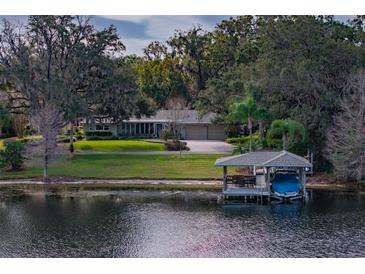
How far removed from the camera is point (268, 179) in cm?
2936

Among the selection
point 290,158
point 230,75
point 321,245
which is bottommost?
point 321,245

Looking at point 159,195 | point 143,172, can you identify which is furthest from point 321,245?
point 143,172

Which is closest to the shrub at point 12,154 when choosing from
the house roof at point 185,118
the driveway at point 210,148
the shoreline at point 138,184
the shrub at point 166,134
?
the shoreline at point 138,184

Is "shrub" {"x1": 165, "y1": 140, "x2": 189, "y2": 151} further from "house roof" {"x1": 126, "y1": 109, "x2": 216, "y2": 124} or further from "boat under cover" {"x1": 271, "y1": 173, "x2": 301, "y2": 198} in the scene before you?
"boat under cover" {"x1": 271, "y1": 173, "x2": 301, "y2": 198}

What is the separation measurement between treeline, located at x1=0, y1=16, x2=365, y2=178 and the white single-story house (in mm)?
2985

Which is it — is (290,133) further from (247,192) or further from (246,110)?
(247,192)

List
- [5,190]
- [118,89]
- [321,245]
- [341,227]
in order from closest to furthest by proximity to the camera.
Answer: [321,245], [341,227], [5,190], [118,89]

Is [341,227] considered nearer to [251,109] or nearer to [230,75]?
[251,109]


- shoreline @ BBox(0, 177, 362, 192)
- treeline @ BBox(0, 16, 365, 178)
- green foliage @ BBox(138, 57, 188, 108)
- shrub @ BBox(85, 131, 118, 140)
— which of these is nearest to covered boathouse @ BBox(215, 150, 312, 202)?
shoreline @ BBox(0, 177, 362, 192)

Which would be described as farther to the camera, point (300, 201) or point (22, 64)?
point (22, 64)

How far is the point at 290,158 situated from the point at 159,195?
769 cm

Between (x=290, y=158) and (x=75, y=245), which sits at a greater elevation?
(x=290, y=158)

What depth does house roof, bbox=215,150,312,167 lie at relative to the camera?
2869 centimetres

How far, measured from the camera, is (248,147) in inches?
1555
